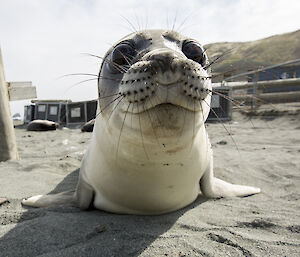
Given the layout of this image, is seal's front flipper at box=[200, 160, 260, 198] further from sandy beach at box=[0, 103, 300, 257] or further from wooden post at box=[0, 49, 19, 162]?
wooden post at box=[0, 49, 19, 162]

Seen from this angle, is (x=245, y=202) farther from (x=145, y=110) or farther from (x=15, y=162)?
(x=15, y=162)

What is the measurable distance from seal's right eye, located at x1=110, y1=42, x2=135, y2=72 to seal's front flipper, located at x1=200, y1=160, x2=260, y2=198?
104 centimetres

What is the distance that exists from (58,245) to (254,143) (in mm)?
4370

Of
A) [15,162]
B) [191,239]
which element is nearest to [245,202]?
[191,239]

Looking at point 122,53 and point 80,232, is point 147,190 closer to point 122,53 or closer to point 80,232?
point 80,232

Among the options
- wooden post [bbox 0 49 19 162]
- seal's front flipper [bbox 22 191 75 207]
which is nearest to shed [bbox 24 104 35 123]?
wooden post [bbox 0 49 19 162]

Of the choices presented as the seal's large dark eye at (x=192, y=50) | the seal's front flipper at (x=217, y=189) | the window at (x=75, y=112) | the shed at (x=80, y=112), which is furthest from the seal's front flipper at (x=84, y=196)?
the window at (x=75, y=112)

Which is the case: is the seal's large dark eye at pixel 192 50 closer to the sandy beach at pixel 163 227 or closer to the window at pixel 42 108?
the sandy beach at pixel 163 227

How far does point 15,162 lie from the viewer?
10.8 feet

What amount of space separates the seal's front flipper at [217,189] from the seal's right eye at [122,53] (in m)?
1.04

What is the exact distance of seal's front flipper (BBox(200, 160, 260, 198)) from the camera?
196 cm

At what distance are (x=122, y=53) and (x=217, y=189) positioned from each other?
132cm

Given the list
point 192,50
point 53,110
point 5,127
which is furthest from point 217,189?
point 53,110

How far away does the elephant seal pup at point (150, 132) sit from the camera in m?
1.07
